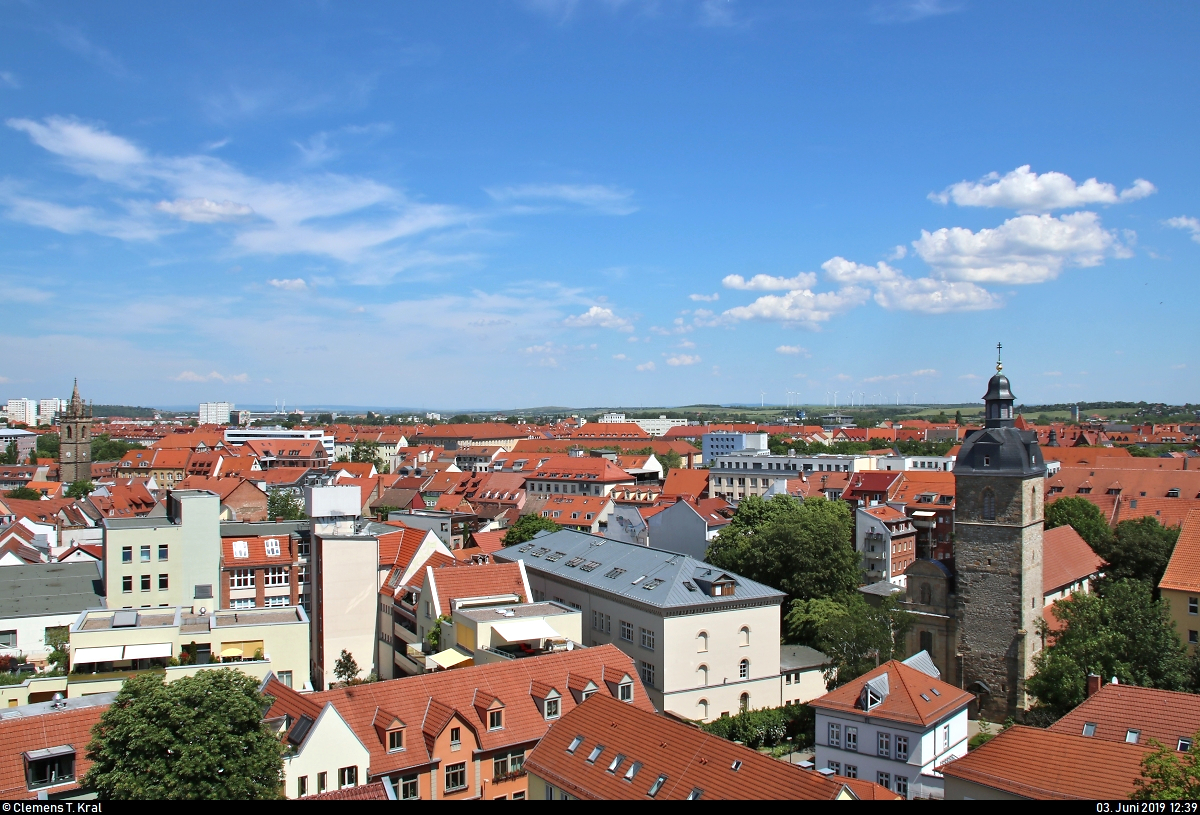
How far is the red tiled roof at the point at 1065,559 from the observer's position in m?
46.9

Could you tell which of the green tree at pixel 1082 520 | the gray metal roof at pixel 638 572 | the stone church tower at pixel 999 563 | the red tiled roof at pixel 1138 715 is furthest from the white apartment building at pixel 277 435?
the red tiled roof at pixel 1138 715

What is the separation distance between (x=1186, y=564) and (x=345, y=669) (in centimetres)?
4186

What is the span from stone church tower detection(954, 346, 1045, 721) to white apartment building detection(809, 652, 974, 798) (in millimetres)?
9251

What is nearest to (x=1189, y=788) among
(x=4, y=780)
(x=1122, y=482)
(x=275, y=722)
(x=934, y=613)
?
(x=275, y=722)

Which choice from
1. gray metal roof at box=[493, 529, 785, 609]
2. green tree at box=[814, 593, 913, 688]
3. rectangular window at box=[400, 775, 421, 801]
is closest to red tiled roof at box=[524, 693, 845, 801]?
rectangular window at box=[400, 775, 421, 801]

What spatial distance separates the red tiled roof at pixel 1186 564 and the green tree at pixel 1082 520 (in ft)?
38.7

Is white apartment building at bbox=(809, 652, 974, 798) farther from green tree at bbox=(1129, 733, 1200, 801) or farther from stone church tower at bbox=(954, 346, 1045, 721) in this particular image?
green tree at bbox=(1129, 733, 1200, 801)

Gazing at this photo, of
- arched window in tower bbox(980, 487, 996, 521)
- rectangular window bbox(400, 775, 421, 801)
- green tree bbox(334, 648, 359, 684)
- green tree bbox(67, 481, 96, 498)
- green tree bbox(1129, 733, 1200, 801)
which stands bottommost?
green tree bbox(334, 648, 359, 684)

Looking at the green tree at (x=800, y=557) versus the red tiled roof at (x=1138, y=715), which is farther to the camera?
the green tree at (x=800, y=557)

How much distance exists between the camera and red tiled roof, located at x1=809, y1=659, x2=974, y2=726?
30.6m

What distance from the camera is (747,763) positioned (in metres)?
21.7

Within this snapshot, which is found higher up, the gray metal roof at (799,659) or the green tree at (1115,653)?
the green tree at (1115,653)

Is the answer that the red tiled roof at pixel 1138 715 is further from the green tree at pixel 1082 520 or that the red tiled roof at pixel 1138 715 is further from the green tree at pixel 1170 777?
the green tree at pixel 1082 520
